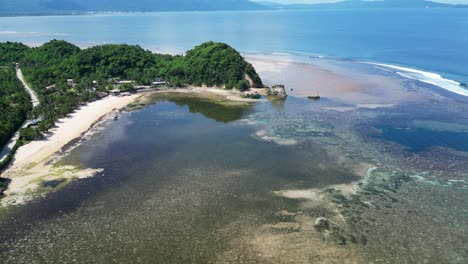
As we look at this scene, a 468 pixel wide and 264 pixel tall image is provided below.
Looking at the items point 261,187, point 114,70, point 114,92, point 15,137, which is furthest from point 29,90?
point 261,187

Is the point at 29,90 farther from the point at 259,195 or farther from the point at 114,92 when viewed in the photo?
the point at 259,195

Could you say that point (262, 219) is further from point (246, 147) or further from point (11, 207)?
point (11, 207)

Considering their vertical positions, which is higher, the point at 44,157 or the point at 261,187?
the point at 44,157

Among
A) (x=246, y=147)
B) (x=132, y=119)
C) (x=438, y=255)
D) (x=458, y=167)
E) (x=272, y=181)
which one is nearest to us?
(x=438, y=255)

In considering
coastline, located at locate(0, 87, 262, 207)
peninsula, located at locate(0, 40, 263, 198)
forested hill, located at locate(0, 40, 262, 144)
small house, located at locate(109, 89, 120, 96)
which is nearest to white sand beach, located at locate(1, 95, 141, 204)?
coastline, located at locate(0, 87, 262, 207)

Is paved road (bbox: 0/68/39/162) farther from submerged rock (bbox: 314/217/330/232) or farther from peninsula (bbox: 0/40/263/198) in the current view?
submerged rock (bbox: 314/217/330/232)

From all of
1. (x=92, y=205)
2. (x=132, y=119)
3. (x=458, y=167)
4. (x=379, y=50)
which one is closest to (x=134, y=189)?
(x=92, y=205)

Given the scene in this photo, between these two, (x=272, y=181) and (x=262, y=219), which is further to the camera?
(x=272, y=181)
